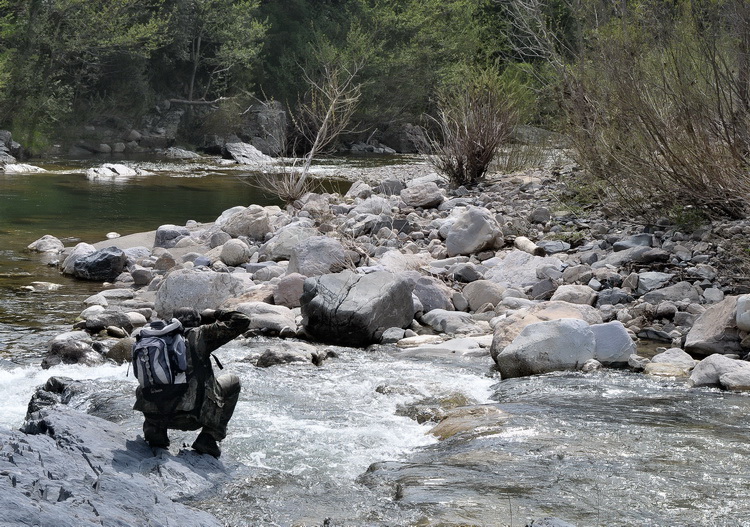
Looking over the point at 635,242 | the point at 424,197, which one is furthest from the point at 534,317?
the point at 424,197

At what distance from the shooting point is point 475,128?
46.3 ft

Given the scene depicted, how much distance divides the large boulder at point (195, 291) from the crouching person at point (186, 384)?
4.16m

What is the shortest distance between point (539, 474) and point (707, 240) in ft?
16.9

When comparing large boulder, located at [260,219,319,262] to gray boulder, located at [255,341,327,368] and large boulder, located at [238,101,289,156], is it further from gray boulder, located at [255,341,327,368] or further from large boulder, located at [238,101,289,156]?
large boulder, located at [238,101,289,156]

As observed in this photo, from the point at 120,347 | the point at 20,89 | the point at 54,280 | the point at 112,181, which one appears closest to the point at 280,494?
the point at 120,347

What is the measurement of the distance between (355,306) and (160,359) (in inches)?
141

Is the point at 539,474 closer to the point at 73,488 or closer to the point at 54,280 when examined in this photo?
the point at 73,488

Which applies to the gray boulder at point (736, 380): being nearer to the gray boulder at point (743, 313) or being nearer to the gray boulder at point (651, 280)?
the gray boulder at point (743, 313)

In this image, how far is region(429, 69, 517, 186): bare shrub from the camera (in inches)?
557

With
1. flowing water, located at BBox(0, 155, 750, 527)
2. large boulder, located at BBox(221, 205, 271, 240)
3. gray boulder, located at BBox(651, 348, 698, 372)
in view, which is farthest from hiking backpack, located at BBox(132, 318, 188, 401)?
large boulder, located at BBox(221, 205, 271, 240)

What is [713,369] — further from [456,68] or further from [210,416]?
[456,68]

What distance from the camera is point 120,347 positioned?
20.6 feet

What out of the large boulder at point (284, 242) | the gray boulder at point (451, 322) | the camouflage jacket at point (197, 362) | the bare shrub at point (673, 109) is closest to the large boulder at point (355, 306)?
the gray boulder at point (451, 322)

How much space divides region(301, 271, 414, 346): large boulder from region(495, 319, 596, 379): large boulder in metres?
1.29
